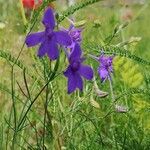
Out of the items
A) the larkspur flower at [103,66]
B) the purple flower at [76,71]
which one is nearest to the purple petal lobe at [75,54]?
the purple flower at [76,71]

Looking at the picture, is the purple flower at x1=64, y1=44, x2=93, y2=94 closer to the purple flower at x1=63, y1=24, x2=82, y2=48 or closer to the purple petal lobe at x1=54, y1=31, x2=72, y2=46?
the purple petal lobe at x1=54, y1=31, x2=72, y2=46

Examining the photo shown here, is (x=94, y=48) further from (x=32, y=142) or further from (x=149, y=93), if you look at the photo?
(x=32, y=142)

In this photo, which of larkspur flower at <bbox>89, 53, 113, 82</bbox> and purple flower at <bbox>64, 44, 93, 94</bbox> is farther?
larkspur flower at <bbox>89, 53, 113, 82</bbox>

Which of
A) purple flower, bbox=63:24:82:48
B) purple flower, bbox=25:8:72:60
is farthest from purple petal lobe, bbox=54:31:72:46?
purple flower, bbox=63:24:82:48

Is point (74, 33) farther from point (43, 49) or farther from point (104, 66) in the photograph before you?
point (43, 49)

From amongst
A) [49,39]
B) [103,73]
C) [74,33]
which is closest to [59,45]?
[49,39]

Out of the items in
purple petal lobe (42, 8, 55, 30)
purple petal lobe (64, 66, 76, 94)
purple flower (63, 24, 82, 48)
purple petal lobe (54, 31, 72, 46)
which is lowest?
purple petal lobe (64, 66, 76, 94)

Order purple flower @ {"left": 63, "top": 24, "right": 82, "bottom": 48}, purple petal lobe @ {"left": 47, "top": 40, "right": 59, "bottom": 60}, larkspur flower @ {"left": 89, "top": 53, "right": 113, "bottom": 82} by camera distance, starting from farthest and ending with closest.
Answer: larkspur flower @ {"left": 89, "top": 53, "right": 113, "bottom": 82} → purple flower @ {"left": 63, "top": 24, "right": 82, "bottom": 48} → purple petal lobe @ {"left": 47, "top": 40, "right": 59, "bottom": 60}

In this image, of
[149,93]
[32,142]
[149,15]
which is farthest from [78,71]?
[149,15]
